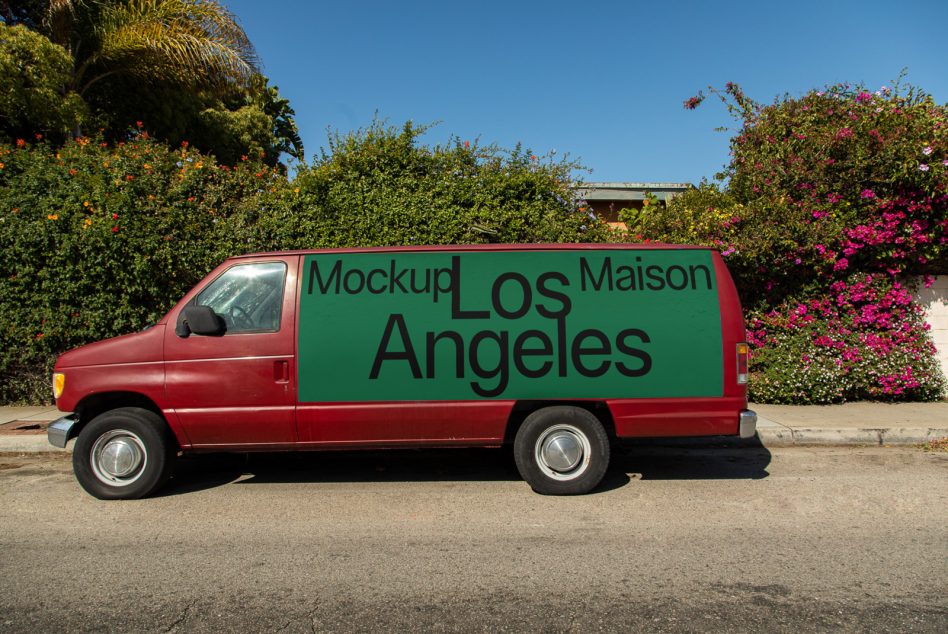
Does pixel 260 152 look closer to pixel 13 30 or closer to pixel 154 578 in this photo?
pixel 13 30

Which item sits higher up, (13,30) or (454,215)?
(13,30)

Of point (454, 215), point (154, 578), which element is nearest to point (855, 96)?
point (454, 215)

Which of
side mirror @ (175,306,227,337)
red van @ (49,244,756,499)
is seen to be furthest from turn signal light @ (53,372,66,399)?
side mirror @ (175,306,227,337)

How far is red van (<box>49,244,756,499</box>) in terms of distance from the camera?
524 centimetres

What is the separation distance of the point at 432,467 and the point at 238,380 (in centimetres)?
215

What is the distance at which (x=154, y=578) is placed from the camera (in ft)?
12.4

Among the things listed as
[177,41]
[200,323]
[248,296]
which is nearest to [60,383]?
[200,323]

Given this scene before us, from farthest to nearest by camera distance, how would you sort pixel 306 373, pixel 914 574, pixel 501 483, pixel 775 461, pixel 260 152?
1. pixel 260 152
2. pixel 775 461
3. pixel 501 483
4. pixel 306 373
5. pixel 914 574

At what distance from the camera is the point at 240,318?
538 cm

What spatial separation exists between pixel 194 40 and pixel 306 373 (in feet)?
33.3

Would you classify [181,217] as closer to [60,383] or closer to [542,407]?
[60,383]

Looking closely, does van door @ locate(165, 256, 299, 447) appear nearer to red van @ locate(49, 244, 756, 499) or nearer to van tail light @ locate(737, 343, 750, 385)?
red van @ locate(49, 244, 756, 499)

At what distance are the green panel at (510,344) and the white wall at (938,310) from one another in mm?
6041

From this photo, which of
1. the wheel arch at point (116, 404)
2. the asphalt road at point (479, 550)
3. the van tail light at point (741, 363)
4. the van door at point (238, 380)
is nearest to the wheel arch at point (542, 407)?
the asphalt road at point (479, 550)
